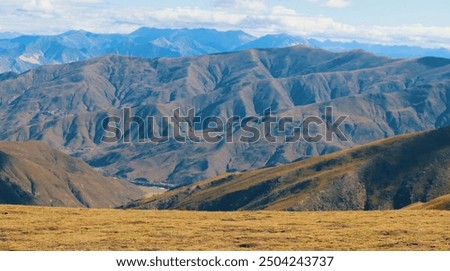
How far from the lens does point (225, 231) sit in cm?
6762

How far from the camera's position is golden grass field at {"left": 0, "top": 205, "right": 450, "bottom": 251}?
2270 inches

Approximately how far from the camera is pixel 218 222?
76562 mm

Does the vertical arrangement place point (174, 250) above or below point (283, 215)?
above

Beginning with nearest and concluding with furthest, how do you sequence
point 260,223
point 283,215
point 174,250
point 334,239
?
point 174,250
point 334,239
point 260,223
point 283,215

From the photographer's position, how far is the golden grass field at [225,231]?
5766 cm

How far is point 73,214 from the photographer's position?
3442 inches

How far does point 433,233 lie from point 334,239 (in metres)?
10.1
